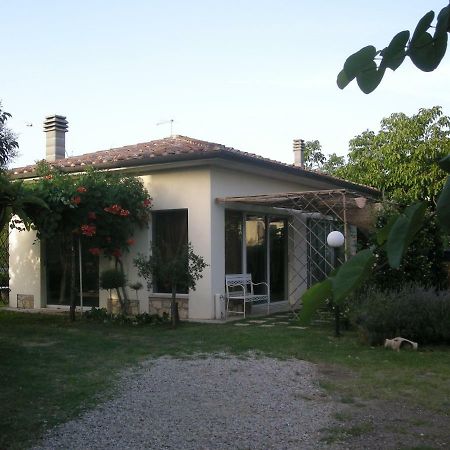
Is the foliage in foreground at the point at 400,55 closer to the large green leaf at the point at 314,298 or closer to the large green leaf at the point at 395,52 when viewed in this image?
the large green leaf at the point at 395,52

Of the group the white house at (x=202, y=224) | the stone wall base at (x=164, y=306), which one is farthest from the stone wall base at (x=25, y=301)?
the stone wall base at (x=164, y=306)

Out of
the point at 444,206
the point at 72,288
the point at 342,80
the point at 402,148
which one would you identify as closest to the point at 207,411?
the point at 342,80

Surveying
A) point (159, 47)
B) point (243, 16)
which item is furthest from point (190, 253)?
point (243, 16)

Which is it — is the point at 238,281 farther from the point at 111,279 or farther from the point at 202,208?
the point at 111,279

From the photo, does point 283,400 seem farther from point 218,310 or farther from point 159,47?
point 218,310

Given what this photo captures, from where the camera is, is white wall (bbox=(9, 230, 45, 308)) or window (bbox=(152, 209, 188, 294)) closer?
window (bbox=(152, 209, 188, 294))

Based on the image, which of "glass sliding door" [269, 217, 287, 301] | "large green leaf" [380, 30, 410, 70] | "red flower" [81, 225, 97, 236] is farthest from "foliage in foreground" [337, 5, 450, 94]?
"glass sliding door" [269, 217, 287, 301]

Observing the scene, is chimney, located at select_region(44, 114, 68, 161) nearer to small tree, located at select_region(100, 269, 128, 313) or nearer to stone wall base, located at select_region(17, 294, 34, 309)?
stone wall base, located at select_region(17, 294, 34, 309)

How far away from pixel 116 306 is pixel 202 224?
115 inches

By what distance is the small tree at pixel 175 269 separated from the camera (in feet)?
35.4

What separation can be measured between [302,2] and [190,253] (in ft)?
29.1

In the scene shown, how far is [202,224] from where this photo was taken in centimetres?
1211

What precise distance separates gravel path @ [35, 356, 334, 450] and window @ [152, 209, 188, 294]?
519cm

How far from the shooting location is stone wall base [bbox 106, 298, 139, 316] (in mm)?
12914
